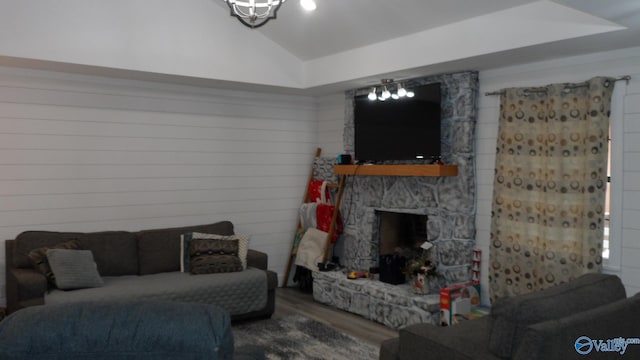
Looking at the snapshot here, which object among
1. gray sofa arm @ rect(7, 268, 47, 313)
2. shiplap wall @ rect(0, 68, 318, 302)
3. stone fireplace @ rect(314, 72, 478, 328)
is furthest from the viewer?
shiplap wall @ rect(0, 68, 318, 302)

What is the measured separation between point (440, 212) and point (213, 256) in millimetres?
2228

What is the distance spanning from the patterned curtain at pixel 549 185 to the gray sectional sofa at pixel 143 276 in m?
2.23

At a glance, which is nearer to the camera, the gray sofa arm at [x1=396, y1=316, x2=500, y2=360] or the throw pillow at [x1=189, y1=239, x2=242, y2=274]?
the gray sofa arm at [x1=396, y1=316, x2=500, y2=360]

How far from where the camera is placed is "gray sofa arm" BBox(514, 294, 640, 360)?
7.77 feet

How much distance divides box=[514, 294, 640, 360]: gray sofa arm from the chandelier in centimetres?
291

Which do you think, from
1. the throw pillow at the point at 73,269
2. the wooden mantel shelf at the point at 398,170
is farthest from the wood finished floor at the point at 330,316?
the throw pillow at the point at 73,269

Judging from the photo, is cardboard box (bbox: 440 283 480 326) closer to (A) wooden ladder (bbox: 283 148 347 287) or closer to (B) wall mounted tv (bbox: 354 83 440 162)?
(B) wall mounted tv (bbox: 354 83 440 162)

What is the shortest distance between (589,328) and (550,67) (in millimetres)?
2579

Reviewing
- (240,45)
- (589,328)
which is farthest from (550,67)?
(240,45)

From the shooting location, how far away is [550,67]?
4.43m

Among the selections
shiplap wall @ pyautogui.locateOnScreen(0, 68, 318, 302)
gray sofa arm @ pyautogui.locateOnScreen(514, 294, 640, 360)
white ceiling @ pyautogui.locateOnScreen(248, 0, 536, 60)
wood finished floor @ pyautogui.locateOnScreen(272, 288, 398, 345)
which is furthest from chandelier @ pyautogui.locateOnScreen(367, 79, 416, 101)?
gray sofa arm @ pyautogui.locateOnScreen(514, 294, 640, 360)

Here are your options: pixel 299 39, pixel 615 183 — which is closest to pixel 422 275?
pixel 615 183

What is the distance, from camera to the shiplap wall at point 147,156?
5020 millimetres

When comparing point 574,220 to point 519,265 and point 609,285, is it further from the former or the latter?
point 609,285
